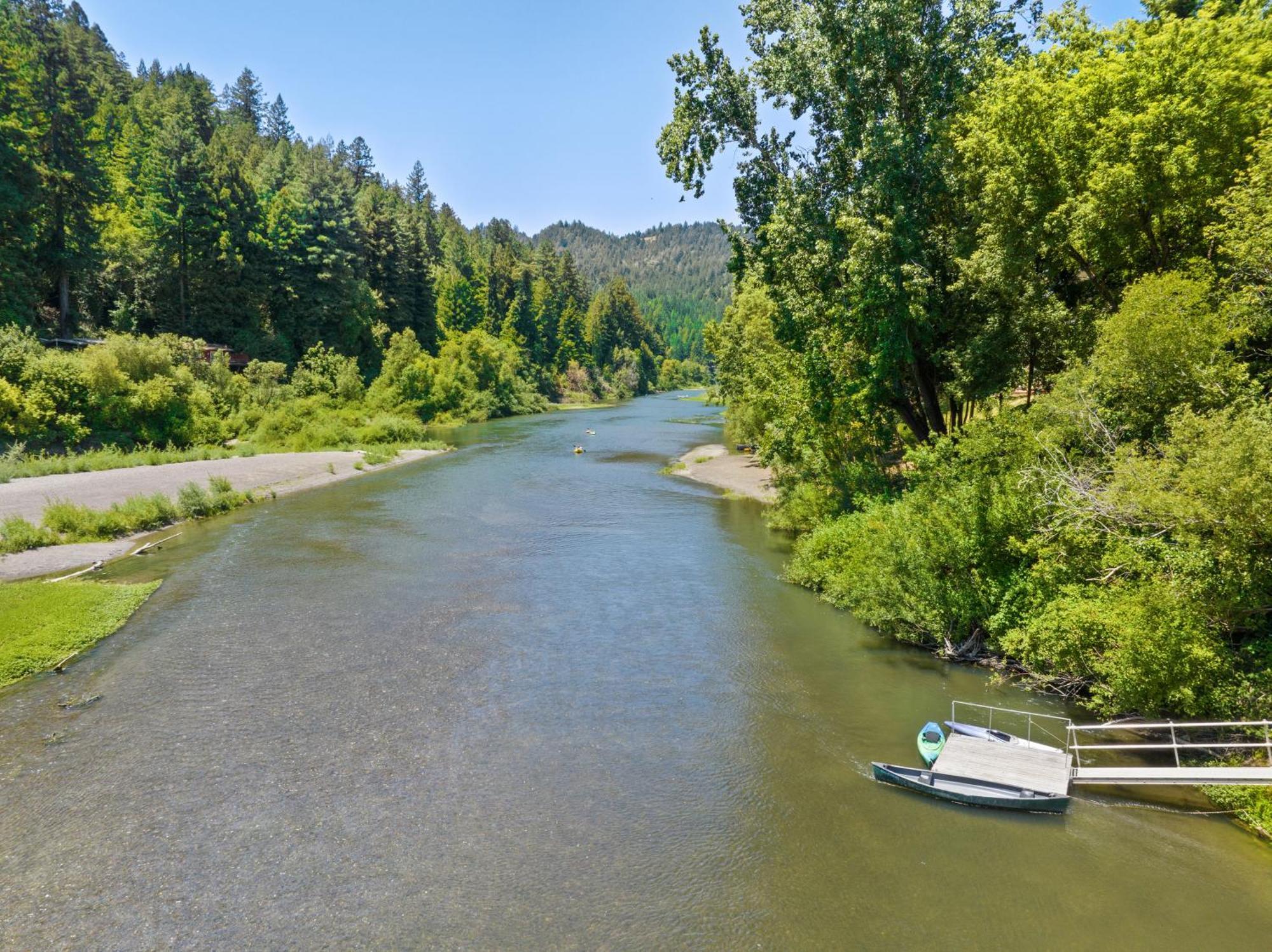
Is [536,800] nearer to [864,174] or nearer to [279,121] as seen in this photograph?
[864,174]

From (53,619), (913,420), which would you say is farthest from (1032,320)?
(53,619)

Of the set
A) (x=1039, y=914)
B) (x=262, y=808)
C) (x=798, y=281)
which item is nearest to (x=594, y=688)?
(x=262, y=808)

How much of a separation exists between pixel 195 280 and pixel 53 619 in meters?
63.6

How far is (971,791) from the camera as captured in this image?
13.6 metres

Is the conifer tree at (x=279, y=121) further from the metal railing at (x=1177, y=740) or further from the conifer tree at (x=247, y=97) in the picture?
the metal railing at (x=1177, y=740)

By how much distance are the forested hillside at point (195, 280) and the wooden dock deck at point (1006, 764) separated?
5487 cm

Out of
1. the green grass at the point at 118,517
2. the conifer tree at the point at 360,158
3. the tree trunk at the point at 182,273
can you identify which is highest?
the conifer tree at the point at 360,158

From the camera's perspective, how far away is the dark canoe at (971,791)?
13.2m

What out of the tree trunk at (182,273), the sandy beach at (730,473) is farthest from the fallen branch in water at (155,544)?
the tree trunk at (182,273)

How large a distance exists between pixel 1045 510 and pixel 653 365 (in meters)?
170

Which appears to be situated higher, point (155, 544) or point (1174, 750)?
point (155, 544)

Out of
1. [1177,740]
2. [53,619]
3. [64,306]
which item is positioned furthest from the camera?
[64,306]

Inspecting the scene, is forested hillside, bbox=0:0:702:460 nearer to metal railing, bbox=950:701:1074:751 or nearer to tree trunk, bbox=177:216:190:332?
tree trunk, bbox=177:216:190:332

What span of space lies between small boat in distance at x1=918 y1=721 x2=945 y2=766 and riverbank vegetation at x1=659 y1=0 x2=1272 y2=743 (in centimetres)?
380
